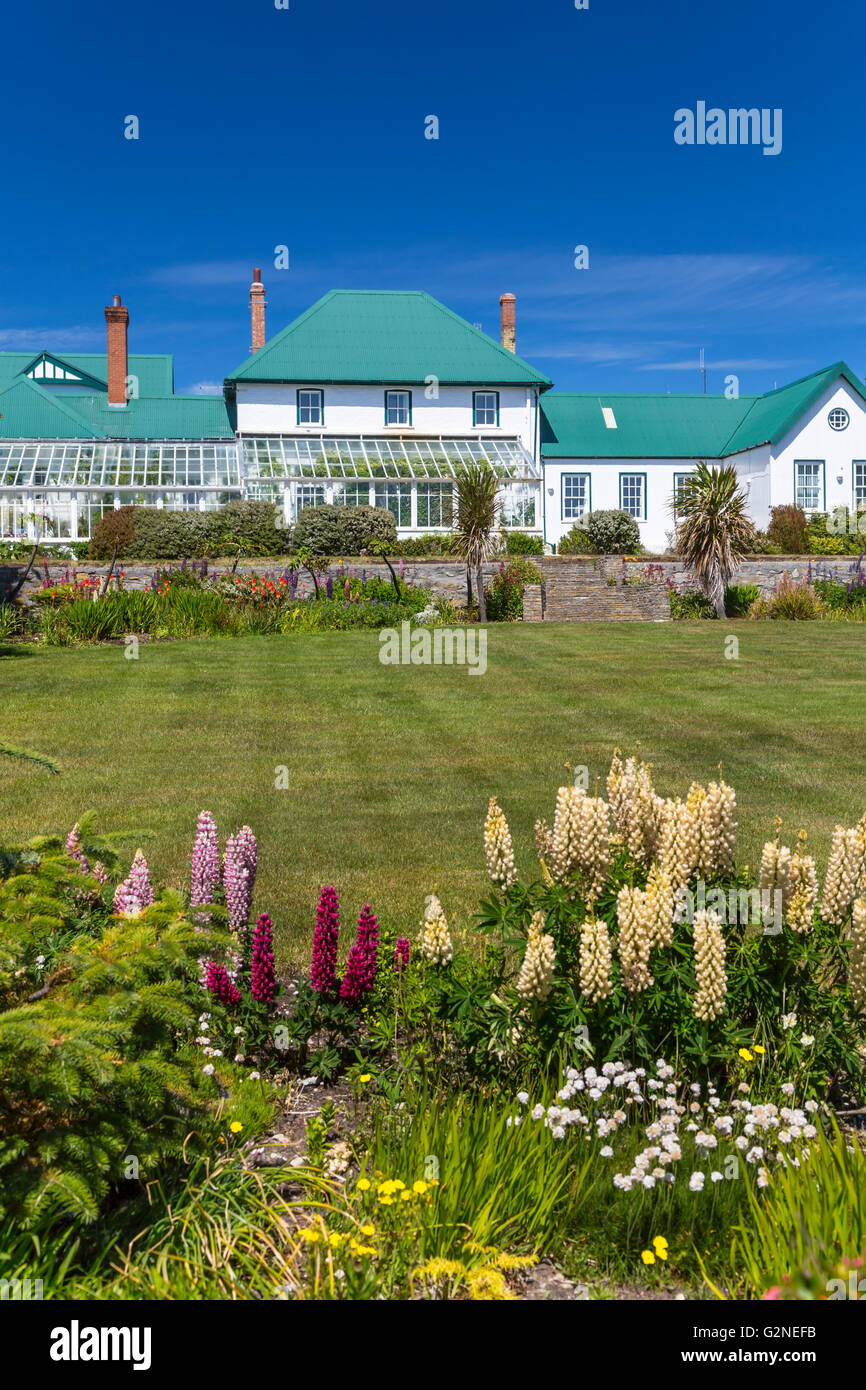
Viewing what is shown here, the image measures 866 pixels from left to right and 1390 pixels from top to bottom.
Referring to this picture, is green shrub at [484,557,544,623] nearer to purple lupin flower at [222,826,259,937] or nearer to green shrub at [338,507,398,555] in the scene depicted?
green shrub at [338,507,398,555]

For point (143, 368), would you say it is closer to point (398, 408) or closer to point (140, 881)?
point (398, 408)

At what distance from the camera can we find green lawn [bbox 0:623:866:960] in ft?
22.5

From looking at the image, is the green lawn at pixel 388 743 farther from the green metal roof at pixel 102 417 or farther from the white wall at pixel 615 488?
the green metal roof at pixel 102 417

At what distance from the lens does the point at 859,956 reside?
11.5 feet

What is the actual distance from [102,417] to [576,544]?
65.1ft

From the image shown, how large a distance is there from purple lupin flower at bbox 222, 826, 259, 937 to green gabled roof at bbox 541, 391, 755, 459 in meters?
34.6

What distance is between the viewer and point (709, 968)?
339cm

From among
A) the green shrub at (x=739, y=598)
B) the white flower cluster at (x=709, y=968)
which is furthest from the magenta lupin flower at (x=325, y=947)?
the green shrub at (x=739, y=598)

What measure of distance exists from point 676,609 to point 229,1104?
2061 cm

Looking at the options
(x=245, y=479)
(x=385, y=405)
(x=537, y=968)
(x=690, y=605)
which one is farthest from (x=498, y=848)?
(x=385, y=405)

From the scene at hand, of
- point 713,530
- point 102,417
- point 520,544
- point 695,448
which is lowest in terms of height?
point 713,530

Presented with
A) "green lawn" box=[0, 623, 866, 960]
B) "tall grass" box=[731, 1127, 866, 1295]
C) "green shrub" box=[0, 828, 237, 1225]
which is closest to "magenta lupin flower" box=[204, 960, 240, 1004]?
"green shrub" box=[0, 828, 237, 1225]
